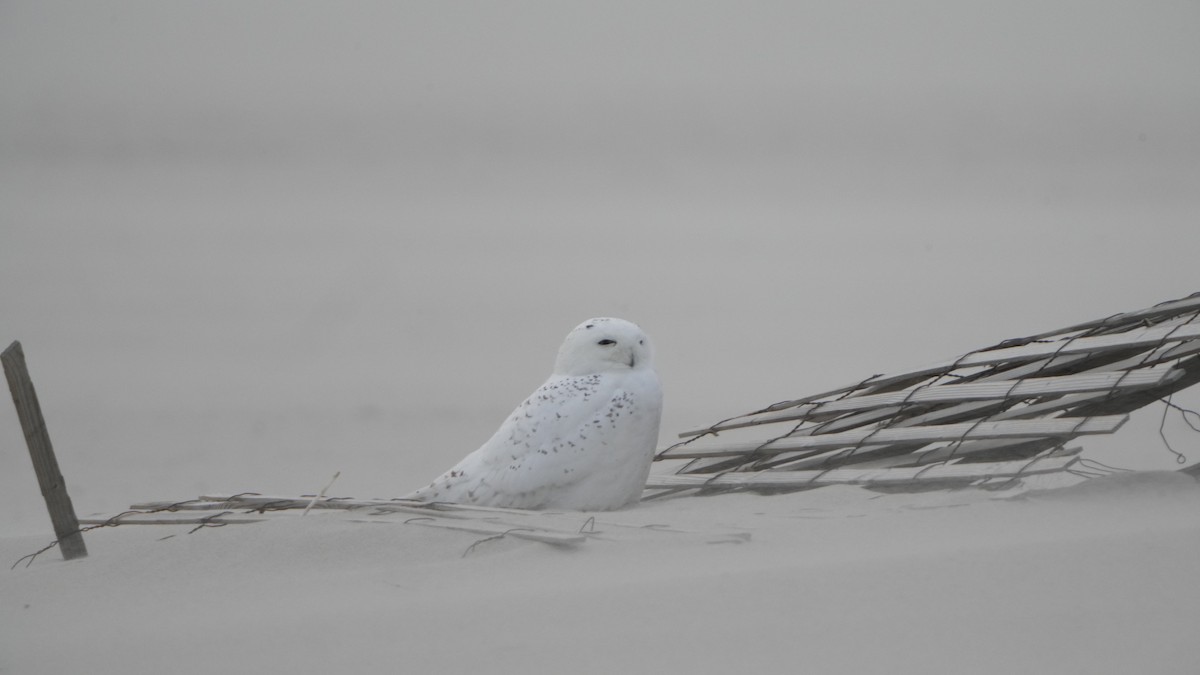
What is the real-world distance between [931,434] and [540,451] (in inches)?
39.4

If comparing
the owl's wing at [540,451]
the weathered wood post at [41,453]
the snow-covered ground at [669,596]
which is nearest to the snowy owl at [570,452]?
the owl's wing at [540,451]

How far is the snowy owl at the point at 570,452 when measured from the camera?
300cm

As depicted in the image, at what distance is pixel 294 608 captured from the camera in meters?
2.24

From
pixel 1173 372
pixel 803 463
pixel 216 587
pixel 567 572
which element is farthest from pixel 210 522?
pixel 1173 372

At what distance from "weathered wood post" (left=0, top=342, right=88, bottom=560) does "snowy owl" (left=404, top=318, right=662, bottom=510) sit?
0.81 metres

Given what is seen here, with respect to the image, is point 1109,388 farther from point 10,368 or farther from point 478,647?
point 10,368

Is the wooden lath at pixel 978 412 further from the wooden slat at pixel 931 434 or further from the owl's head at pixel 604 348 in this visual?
the owl's head at pixel 604 348

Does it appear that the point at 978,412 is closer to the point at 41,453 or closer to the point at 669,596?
the point at 669,596

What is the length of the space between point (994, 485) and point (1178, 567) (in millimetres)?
783

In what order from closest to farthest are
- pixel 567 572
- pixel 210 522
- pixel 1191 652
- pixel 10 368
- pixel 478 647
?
pixel 1191 652, pixel 478 647, pixel 567 572, pixel 10 368, pixel 210 522

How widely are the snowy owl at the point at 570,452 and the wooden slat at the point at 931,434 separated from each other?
1.02 feet

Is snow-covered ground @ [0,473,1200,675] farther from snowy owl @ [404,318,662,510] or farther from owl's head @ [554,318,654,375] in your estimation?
owl's head @ [554,318,654,375]

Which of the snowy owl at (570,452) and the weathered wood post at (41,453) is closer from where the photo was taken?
the weathered wood post at (41,453)

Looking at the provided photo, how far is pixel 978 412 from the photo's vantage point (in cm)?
307
